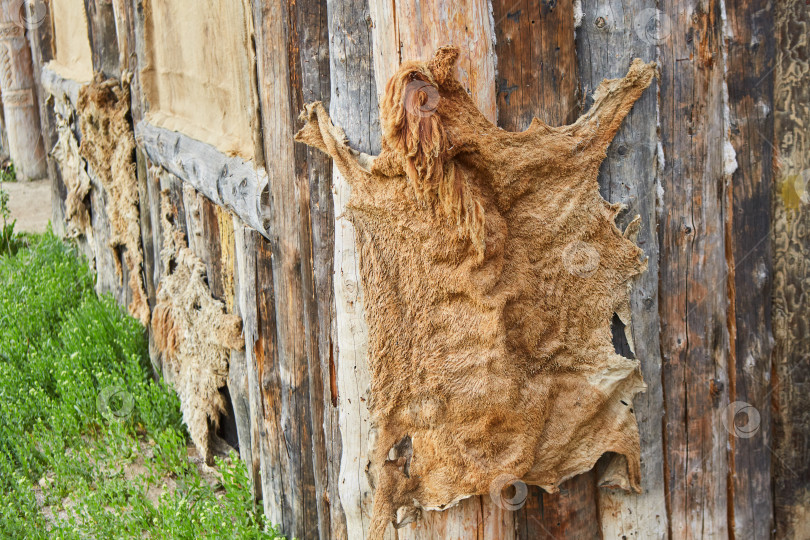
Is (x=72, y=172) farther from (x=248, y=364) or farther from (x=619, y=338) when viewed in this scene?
(x=619, y=338)

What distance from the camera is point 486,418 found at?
174 centimetres

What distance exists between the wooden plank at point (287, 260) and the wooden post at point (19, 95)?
7.28 meters

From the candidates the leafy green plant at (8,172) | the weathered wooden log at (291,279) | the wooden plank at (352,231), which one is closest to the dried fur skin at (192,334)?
the weathered wooden log at (291,279)

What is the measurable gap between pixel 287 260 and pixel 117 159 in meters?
2.65

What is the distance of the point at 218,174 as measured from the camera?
2766 millimetres

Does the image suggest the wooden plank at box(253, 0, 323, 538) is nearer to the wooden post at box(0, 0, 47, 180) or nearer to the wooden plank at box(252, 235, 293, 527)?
the wooden plank at box(252, 235, 293, 527)

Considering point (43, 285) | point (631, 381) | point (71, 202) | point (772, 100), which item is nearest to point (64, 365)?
point (43, 285)

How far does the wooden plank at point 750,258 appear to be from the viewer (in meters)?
1.81

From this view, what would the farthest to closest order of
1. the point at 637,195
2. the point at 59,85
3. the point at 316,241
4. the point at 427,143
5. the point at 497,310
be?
the point at 59,85, the point at 316,241, the point at 637,195, the point at 497,310, the point at 427,143

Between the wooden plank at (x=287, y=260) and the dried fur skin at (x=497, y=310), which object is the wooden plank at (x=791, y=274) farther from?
the wooden plank at (x=287, y=260)

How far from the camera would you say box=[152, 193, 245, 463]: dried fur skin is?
319cm

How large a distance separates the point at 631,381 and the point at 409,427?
57cm

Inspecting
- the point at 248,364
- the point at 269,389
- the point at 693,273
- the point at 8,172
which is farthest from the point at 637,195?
the point at 8,172

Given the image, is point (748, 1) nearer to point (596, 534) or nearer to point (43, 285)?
point (596, 534)
